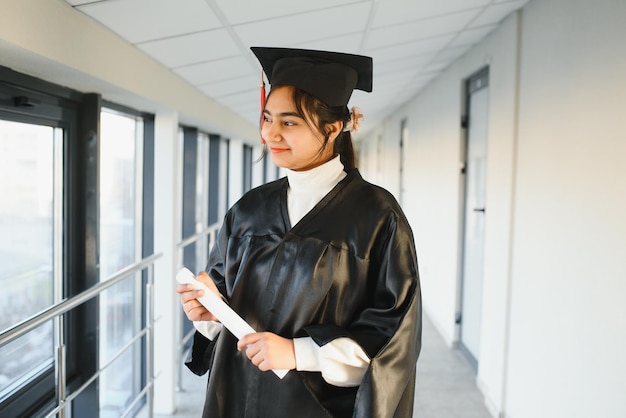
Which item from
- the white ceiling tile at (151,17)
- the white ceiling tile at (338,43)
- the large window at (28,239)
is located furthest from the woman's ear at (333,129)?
the white ceiling tile at (338,43)

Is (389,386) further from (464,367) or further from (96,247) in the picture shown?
(464,367)

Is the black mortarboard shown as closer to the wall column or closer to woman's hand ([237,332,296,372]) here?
woman's hand ([237,332,296,372])

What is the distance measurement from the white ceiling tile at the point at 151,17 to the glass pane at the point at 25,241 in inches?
18.5

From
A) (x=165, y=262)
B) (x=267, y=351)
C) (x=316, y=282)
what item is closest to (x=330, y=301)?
(x=316, y=282)

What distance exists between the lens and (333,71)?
1192mm

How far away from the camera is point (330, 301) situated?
1.16 m

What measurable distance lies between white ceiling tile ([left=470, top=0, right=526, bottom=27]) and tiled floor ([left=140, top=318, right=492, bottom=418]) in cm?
218

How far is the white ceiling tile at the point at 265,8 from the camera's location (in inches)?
73.0

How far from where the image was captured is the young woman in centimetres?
109

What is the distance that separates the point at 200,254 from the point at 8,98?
3247mm

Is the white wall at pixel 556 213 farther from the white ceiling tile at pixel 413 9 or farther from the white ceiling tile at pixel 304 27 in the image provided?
the white ceiling tile at pixel 304 27

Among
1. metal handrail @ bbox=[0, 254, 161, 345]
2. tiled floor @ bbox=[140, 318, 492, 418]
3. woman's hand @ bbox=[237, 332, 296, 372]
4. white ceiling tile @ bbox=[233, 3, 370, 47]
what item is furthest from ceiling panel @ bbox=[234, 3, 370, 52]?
tiled floor @ bbox=[140, 318, 492, 418]

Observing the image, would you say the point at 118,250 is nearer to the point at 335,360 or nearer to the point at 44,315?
the point at 44,315

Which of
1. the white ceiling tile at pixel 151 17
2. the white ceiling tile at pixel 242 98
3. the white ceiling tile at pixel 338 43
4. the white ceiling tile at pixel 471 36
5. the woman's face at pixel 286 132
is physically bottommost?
the woman's face at pixel 286 132
